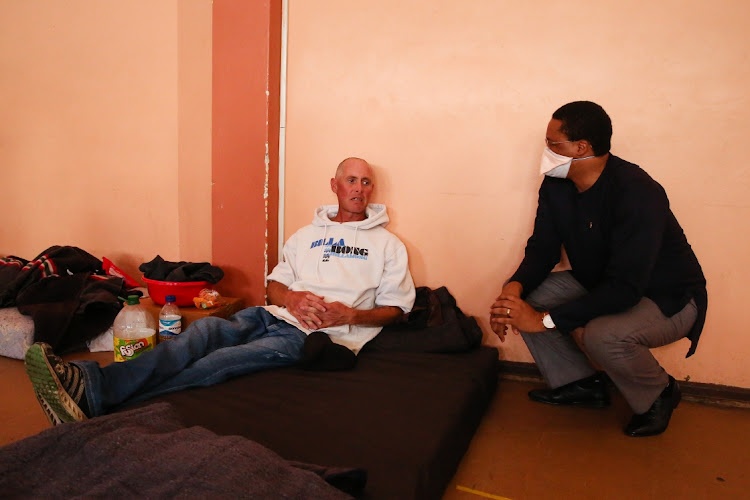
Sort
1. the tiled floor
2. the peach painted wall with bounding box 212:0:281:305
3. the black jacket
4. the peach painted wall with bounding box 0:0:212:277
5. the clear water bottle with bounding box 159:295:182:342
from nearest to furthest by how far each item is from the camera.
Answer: the tiled floor → the black jacket → the clear water bottle with bounding box 159:295:182:342 → the peach painted wall with bounding box 212:0:281:305 → the peach painted wall with bounding box 0:0:212:277

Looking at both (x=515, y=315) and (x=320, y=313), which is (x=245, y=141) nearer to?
(x=320, y=313)

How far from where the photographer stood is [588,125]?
185cm

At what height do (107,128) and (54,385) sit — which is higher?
(107,128)

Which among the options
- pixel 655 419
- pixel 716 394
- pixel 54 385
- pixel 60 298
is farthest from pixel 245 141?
pixel 716 394

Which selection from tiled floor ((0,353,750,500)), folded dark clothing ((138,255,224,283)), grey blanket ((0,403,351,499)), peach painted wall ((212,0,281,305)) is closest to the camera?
grey blanket ((0,403,351,499))

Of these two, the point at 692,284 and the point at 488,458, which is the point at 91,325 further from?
the point at 692,284

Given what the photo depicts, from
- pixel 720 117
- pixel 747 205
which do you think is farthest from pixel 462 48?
pixel 747 205

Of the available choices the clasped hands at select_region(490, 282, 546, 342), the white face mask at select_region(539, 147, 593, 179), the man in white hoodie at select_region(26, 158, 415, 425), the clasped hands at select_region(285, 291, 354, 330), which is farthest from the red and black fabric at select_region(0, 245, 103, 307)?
the white face mask at select_region(539, 147, 593, 179)

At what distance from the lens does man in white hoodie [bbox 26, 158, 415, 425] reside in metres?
1.53

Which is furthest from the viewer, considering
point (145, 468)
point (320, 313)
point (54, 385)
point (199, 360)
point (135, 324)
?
point (135, 324)

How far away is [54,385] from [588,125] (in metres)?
2.00

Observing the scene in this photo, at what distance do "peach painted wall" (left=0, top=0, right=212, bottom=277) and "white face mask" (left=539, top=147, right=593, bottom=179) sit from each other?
189 centimetres

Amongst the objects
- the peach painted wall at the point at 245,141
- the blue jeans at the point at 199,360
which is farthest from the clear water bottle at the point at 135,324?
the peach painted wall at the point at 245,141

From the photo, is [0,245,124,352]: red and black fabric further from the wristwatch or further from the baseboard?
the baseboard
